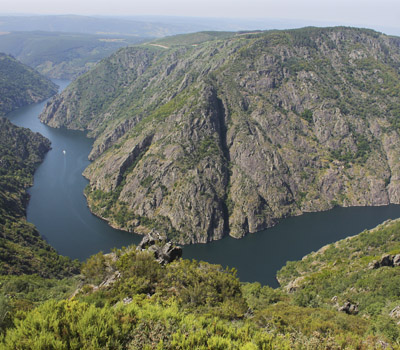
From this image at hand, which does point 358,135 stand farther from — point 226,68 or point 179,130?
point 179,130

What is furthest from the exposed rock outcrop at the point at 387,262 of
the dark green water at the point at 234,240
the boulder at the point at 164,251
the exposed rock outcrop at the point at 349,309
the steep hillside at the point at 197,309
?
the boulder at the point at 164,251

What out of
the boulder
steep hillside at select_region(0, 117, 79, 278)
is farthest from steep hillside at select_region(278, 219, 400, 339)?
steep hillside at select_region(0, 117, 79, 278)

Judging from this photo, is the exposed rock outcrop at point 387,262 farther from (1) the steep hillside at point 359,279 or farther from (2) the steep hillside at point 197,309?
(2) the steep hillside at point 197,309

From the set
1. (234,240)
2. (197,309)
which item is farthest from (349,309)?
(234,240)

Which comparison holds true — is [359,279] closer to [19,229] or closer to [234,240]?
[234,240]

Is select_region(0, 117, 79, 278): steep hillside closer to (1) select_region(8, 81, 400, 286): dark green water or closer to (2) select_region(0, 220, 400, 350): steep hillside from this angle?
(1) select_region(8, 81, 400, 286): dark green water

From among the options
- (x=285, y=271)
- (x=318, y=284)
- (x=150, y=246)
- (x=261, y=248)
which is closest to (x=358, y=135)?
(x=261, y=248)
